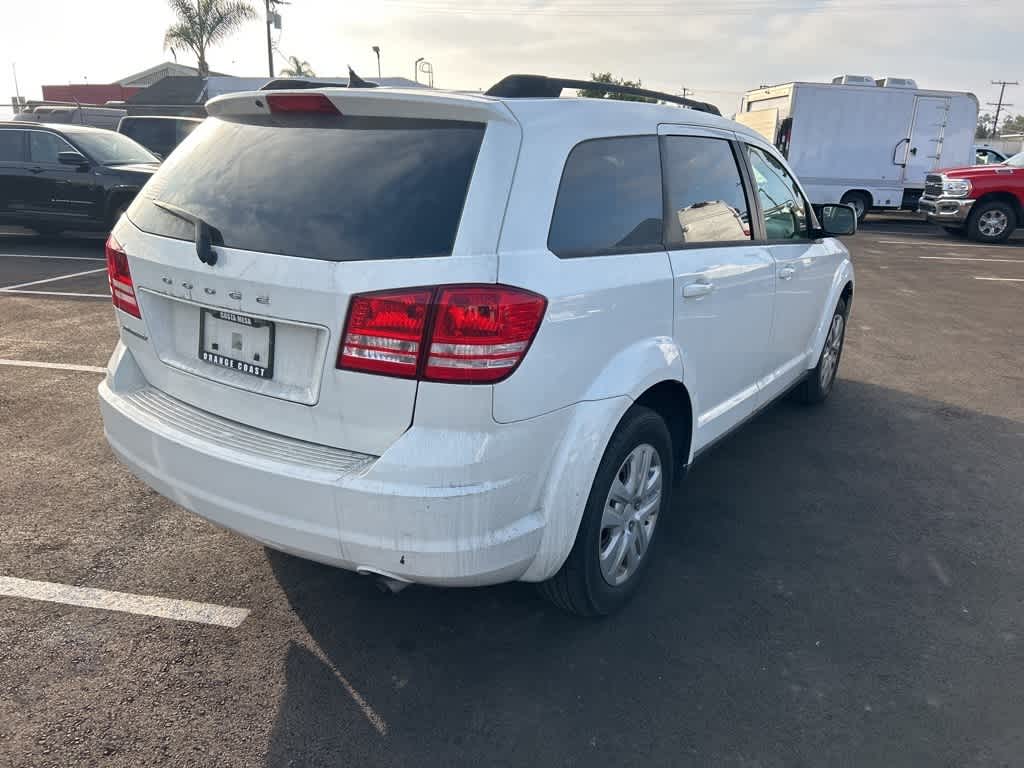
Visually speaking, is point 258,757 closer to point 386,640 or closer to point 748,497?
point 386,640

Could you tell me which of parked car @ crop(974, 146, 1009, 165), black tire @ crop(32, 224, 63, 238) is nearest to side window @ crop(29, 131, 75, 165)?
black tire @ crop(32, 224, 63, 238)

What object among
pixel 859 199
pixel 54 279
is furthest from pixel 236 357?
pixel 859 199

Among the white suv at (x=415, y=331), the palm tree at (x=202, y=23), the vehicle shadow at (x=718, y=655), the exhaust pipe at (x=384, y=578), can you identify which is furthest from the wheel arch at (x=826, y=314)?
the palm tree at (x=202, y=23)

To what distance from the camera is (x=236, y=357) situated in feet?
8.32

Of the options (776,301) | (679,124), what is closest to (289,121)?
(679,124)

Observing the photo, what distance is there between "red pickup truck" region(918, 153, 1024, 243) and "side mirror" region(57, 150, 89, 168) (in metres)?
15.5

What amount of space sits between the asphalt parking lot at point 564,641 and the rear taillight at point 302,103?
70.6 inches

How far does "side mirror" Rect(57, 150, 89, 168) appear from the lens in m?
11.0

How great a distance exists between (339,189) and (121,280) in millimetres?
1065

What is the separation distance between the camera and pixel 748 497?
4.14m

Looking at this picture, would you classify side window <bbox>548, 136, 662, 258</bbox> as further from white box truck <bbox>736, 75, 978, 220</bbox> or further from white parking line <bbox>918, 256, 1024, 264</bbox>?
white box truck <bbox>736, 75, 978, 220</bbox>

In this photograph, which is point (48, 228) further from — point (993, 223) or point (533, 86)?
point (993, 223)

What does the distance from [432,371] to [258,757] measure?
1.23 meters

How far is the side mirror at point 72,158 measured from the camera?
11.0 m
